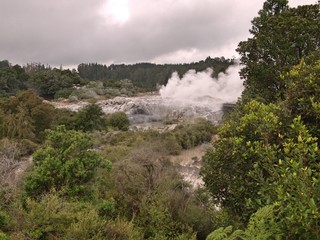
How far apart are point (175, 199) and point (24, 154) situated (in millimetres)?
14772

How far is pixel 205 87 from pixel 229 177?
1441 inches

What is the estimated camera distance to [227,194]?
19.6 feet

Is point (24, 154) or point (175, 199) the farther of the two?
point (24, 154)

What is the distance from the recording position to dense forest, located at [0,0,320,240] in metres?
3.62

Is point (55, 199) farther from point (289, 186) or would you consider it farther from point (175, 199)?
point (289, 186)

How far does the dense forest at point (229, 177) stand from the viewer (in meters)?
3.62

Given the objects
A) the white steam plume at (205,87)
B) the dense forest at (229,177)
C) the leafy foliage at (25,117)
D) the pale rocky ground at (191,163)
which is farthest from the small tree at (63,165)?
the white steam plume at (205,87)

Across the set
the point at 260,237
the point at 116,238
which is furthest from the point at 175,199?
the point at 260,237

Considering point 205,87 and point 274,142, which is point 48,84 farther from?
point 274,142

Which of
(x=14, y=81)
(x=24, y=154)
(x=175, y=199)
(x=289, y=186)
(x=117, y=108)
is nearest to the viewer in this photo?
(x=289, y=186)

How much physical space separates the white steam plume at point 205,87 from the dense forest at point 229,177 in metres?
23.2

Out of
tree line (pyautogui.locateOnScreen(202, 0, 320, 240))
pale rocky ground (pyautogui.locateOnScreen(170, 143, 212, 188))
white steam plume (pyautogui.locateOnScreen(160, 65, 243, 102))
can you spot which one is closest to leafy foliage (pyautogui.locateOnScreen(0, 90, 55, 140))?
pale rocky ground (pyautogui.locateOnScreen(170, 143, 212, 188))

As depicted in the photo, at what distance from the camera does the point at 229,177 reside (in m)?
5.82

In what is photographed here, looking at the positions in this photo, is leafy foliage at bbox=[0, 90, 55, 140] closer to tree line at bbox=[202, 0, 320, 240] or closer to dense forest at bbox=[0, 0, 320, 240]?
dense forest at bbox=[0, 0, 320, 240]
